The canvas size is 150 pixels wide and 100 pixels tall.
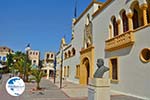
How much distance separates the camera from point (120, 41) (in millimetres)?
16219

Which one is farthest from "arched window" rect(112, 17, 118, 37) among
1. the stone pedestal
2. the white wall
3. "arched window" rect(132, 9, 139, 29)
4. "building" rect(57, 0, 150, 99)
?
the stone pedestal

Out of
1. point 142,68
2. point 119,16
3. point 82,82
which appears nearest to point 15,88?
point 142,68

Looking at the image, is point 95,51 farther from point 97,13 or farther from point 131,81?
point 131,81

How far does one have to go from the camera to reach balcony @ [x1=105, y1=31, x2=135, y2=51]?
14.8m

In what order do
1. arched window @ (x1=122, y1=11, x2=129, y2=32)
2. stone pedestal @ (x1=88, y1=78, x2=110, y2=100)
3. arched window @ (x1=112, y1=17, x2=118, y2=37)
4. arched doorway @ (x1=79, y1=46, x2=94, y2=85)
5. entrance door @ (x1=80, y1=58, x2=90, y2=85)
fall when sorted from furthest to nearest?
entrance door @ (x1=80, y1=58, x2=90, y2=85) → arched doorway @ (x1=79, y1=46, x2=94, y2=85) → arched window @ (x1=112, y1=17, x2=118, y2=37) → arched window @ (x1=122, y1=11, x2=129, y2=32) → stone pedestal @ (x1=88, y1=78, x2=110, y2=100)

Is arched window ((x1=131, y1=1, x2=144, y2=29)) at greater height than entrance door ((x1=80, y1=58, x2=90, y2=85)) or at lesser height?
greater

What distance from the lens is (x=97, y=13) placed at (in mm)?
22469

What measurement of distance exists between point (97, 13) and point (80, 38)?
7945 millimetres

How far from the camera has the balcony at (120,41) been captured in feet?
48.7

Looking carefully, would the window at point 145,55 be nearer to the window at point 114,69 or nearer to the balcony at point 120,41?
Result: the balcony at point 120,41

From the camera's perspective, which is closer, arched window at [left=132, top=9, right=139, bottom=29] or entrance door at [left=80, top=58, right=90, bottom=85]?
arched window at [left=132, top=9, right=139, bottom=29]

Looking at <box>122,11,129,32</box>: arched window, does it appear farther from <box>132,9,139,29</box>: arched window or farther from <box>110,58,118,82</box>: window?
<box>110,58,118,82</box>: window

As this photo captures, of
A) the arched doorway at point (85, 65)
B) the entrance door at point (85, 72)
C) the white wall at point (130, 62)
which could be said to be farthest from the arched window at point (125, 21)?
the entrance door at point (85, 72)

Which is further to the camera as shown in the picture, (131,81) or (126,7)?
(126,7)
